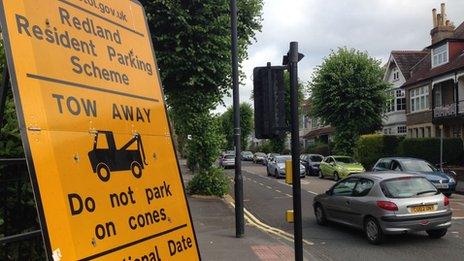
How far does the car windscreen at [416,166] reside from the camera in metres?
20.1

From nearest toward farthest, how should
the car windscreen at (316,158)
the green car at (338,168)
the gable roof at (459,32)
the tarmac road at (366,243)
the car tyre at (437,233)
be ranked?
the tarmac road at (366,243)
the car tyre at (437,233)
the green car at (338,168)
the car windscreen at (316,158)
the gable roof at (459,32)

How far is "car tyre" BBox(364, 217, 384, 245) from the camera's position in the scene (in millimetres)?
10445

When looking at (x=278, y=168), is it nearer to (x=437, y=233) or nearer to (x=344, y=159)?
(x=344, y=159)

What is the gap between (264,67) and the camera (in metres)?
5.93

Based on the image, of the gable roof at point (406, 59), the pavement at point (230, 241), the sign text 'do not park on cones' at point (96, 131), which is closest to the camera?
the sign text 'do not park on cones' at point (96, 131)

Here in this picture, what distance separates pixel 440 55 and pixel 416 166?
20532mm

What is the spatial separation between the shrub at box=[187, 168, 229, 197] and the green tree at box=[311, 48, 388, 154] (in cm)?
1903

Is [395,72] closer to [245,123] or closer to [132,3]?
[245,123]

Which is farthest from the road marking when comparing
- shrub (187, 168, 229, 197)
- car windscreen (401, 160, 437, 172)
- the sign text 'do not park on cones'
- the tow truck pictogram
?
the tow truck pictogram

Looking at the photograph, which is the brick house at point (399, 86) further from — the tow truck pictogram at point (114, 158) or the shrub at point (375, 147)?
the tow truck pictogram at point (114, 158)

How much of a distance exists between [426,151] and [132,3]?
30615 mm

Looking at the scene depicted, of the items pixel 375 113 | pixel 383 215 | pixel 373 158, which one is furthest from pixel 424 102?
pixel 383 215

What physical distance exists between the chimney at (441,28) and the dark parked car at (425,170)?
24.0 metres

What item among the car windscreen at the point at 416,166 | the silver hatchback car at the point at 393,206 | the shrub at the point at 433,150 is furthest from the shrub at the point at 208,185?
the shrub at the point at 433,150
